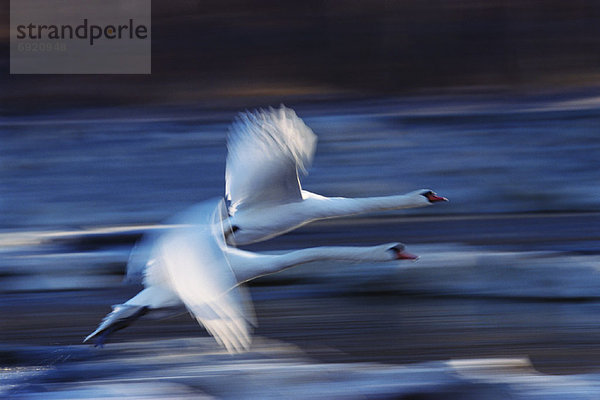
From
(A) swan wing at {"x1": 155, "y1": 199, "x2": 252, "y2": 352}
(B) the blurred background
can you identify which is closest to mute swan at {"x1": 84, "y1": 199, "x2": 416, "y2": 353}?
(A) swan wing at {"x1": 155, "y1": 199, "x2": 252, "y2": 352}

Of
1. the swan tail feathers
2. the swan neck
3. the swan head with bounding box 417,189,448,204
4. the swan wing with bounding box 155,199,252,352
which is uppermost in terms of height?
the swan head with bounding box 417,189,448,204

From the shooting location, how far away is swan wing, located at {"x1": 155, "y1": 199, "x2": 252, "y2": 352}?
243 cm

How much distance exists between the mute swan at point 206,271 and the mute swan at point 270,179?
0.19 meters

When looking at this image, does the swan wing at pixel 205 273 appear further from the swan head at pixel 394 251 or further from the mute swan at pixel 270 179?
the swan head at pixel 394 251

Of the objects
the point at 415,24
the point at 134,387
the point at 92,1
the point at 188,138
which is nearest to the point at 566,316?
the point at 134,387

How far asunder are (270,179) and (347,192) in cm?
237

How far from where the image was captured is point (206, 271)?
2.47 metres

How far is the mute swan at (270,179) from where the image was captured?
123 inches

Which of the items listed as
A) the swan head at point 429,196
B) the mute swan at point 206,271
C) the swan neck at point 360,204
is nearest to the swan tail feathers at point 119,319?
the mute swan at point 206,271

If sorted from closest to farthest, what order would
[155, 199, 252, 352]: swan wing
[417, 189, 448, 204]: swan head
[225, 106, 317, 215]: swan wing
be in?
[155, 199, 252, 352]: swan wing, [225, 106, 317, 215]: swan wing, [417, 189, 448, 204]: swan head

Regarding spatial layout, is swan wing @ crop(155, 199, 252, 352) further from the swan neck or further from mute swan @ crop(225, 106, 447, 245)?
the swan neck

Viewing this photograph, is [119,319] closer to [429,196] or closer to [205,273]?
[205,273]

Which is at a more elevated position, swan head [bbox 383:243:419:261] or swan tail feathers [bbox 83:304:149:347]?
swan head [bbox 383:243:419:261]

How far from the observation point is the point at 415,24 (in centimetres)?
775
